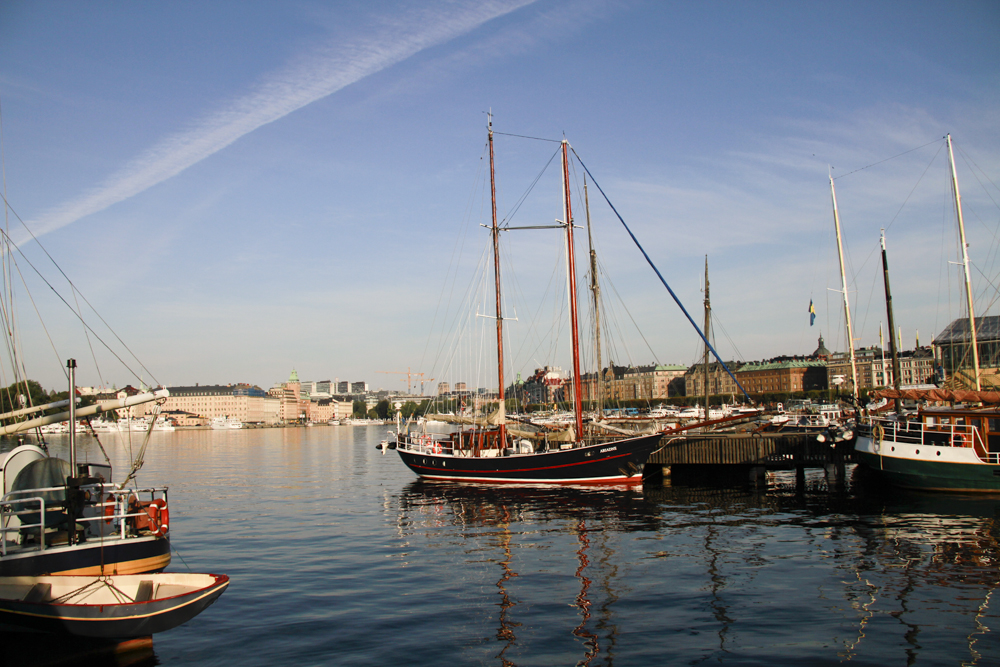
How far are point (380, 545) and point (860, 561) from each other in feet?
58.0

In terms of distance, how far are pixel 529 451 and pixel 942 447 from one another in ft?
81.4

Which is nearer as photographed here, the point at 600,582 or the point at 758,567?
the point at 600,582

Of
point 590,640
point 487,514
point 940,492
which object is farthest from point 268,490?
point 940,492

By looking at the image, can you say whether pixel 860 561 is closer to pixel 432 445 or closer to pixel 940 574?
pixel 940 574

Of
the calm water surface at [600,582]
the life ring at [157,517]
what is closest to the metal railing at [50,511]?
the life ring at [157,517]

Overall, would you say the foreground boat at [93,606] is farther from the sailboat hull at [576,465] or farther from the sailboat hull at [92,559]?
the sailboat hull at [576,465]

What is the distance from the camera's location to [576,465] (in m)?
44.3

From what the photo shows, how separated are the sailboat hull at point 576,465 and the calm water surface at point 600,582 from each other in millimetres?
4692

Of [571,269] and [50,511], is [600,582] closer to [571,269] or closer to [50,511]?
[50,511]

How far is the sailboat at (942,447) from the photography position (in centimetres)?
3762

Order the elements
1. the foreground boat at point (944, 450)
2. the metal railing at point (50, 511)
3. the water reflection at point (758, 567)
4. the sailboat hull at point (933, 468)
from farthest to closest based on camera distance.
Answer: the foreground boat at point (944, 450), the sailboat hull at point (933, 468), the water reflection at point (758, 567), the metal railing at point (50, 511)

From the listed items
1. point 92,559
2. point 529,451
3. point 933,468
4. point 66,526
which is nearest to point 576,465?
point 529,451

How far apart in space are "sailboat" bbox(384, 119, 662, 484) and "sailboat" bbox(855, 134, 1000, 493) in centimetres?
1372

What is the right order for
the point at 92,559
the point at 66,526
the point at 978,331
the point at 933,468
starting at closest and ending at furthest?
the point at 92,559
the point at 66,526
the point at 933,468
the point at 978,331
